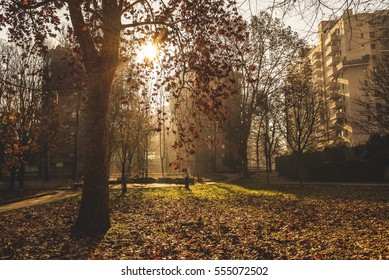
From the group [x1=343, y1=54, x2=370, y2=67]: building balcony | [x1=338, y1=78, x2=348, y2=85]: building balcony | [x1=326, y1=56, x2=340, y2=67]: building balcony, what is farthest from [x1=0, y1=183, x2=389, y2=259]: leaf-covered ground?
[x1=326, y1=56, x2=340, y2=67]: building balcony

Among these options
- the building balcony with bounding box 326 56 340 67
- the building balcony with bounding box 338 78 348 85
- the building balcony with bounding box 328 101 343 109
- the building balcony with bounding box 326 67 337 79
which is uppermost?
the building balcony with bounding box 326 56 340 67

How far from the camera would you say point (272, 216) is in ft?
35.7

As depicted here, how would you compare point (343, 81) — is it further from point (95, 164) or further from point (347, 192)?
point (95, 164)

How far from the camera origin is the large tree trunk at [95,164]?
8633mm

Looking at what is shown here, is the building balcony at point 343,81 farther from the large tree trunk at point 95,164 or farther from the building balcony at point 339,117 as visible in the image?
the large tree trunk at point 95,164

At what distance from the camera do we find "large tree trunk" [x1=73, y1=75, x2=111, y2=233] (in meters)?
8.63

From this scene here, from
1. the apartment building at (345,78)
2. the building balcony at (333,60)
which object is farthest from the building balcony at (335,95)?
the building balcony at (333,60)

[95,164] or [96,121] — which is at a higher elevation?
[96,121]

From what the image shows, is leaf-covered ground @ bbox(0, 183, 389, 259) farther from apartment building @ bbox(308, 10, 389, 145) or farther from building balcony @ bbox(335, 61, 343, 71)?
building balcony @ bbox(335, 61, 343, 71)

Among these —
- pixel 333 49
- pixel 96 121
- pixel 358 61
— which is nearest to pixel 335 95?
pixel 333 49

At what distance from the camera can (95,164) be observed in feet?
28.2
